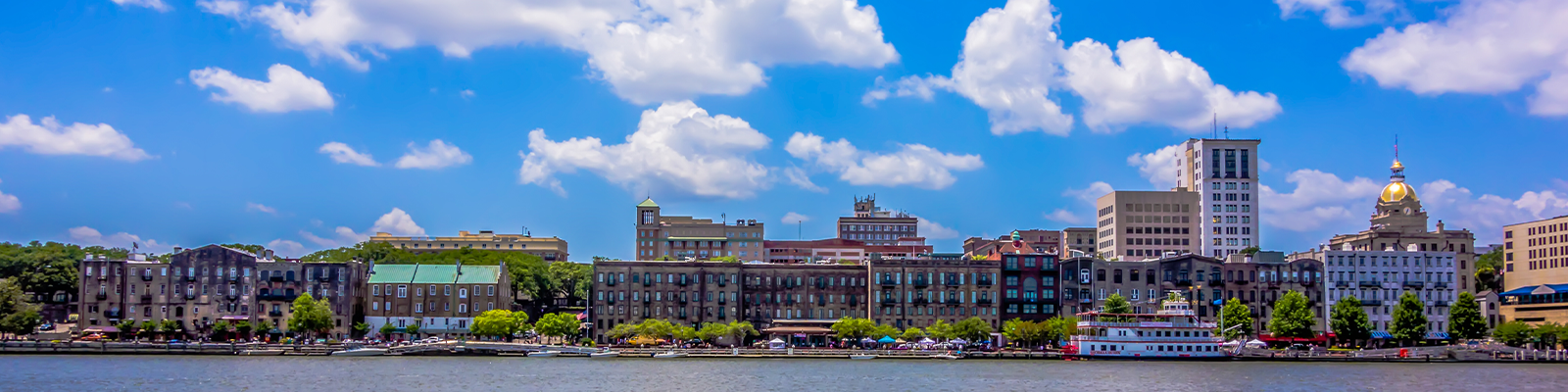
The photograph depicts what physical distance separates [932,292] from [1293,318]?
3701cm

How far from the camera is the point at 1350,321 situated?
146 metres

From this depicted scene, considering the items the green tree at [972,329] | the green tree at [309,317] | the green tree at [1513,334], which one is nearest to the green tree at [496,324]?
the green tree at [309,317]

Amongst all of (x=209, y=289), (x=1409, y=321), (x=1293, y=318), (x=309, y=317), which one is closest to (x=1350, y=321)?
(x=1293, y=318)

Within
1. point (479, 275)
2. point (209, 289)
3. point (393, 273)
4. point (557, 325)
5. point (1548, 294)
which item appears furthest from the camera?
point (1548, 294)

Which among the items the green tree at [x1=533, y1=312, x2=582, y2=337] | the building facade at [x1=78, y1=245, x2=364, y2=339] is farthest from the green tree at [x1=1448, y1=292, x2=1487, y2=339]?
the building facade at [x1=78, y1=245, x2=364, y2=339]

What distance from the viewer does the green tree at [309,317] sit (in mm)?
144375

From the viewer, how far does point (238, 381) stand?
10050 centimetres

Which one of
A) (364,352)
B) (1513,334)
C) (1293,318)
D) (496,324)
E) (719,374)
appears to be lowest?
(719,374)

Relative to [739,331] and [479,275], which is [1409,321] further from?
[479,275]

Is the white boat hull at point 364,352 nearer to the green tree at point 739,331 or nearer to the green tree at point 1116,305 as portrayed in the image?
the green tree at point 739,331

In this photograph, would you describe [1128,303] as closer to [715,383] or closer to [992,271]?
[992,271]

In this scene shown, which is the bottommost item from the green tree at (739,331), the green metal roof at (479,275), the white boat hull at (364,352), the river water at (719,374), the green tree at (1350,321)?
the river water at (719,374)

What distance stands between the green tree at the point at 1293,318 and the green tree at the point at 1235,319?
270cm

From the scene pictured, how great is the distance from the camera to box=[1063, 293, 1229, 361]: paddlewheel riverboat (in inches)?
5192
